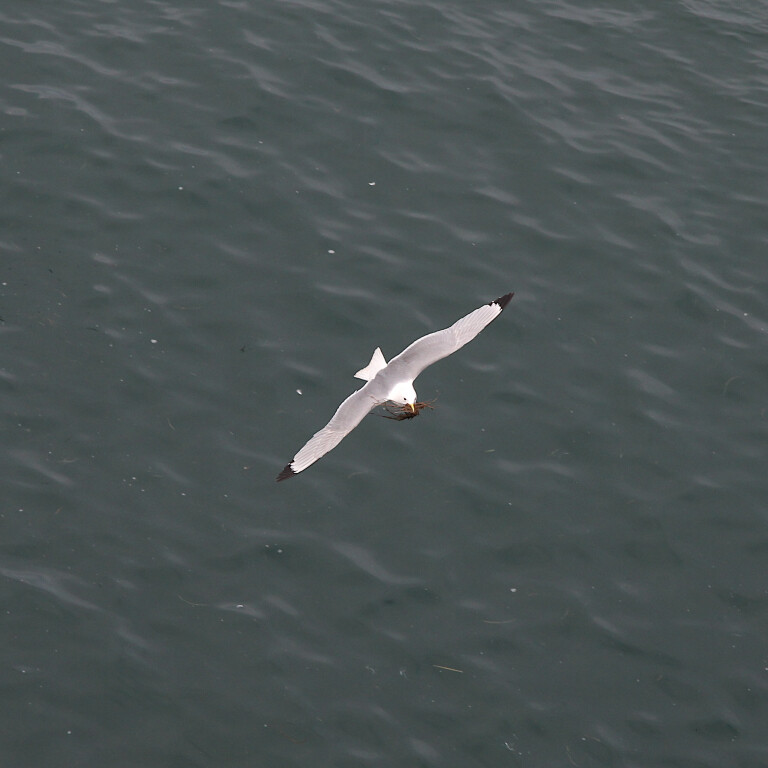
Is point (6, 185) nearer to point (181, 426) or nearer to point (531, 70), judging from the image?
point (181, 426)

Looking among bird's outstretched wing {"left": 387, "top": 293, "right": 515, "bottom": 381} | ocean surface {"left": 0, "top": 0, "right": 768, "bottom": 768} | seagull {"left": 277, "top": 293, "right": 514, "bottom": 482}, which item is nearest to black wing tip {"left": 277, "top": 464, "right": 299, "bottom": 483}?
seagull {"left": 277, "top": 293, "right": 514, "bottom": 482}

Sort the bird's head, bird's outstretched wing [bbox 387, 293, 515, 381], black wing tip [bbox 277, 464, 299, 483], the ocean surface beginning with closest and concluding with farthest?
the ocean surface → black wing tip [bbox 277, 464, 299, 483] → the bird's head → bird's outstretched wing [bbox 387, 293, 515, 381]

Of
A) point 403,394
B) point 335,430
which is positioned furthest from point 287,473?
point 403,394

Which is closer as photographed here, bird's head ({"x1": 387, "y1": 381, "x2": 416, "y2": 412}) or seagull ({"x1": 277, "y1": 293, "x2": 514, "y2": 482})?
seagull ({"x1": 277, "y1": 293, "x2": 514, "y2": 482})

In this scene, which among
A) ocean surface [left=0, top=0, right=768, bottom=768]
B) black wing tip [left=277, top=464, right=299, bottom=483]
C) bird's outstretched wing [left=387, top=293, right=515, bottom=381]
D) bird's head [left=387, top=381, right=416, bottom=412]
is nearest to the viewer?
ocean surface [left=0, top=0, right=768, bottom=768]

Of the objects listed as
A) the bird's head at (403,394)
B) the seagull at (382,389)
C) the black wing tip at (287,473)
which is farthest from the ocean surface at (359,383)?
the bird's head at (403,394)

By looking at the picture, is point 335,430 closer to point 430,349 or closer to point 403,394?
point 403,394

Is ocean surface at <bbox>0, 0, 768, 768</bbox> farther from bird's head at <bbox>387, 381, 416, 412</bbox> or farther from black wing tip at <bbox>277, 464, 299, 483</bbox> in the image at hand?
bird's head at <bbox>387, 381, 416, 412</bbox>
